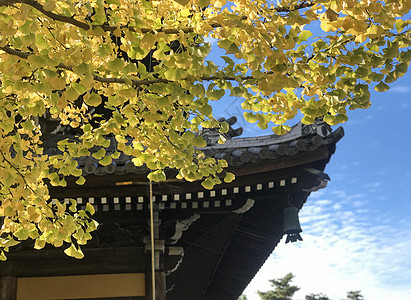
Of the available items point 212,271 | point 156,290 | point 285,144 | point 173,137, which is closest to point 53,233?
point 173,137

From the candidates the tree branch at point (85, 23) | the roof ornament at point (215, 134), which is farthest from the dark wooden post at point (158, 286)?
the tree branch at point (85, 23)

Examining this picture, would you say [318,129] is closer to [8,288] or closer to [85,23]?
[85,23]

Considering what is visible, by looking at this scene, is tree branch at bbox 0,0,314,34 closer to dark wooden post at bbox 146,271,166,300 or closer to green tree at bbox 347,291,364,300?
dark wooden post at bbox 146,271,166,300

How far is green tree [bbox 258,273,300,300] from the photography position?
139ft

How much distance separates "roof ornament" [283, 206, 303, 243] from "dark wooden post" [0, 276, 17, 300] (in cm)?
394

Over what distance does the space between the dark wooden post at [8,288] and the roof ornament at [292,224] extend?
394cm

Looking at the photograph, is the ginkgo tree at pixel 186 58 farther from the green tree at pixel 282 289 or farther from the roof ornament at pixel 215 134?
the green tree at pixel 282 289

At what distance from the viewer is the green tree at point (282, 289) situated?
139 ft

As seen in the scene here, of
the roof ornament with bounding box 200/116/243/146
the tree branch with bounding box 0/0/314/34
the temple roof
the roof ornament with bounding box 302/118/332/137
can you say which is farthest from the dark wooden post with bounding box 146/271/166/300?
the tree branch with bounding box 0/0/314/34

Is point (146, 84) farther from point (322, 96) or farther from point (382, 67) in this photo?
point (382, 67)

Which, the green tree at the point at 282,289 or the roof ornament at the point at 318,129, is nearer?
the roof ornament at the point at 318,129

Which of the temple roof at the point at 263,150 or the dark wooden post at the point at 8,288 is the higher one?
the temple roof at the point at 263,150

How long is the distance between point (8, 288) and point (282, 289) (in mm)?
38768

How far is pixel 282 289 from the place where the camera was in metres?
43.0
